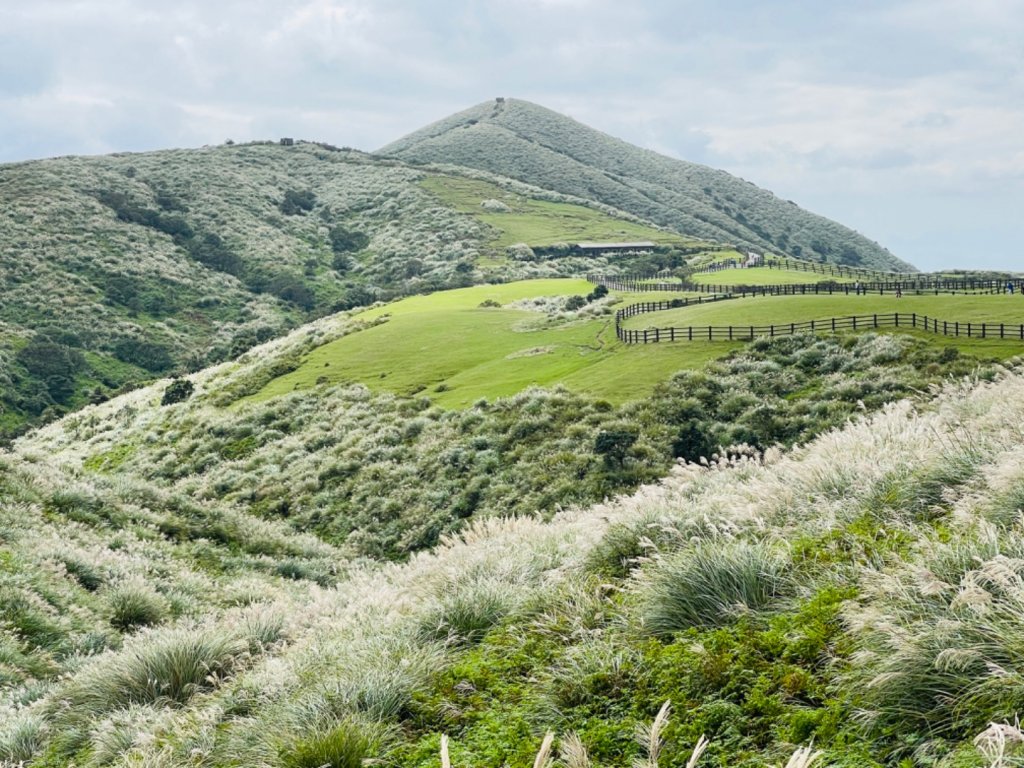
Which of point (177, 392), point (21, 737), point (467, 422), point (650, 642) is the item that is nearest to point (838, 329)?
point (467, 422)

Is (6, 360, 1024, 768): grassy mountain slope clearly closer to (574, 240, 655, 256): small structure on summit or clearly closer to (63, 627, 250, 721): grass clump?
(63, 627, 250, 721): grass clump

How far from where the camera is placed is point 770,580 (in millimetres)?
5844

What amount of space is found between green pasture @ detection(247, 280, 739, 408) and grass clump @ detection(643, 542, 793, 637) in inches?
1304

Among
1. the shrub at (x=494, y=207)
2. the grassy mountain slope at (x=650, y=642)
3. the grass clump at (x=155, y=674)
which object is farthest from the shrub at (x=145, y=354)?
the grass clump at (x=155, y=674)

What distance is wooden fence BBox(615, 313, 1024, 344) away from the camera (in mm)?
39906

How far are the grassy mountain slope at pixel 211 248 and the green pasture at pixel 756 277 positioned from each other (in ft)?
90.4

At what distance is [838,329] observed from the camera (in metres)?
43.5

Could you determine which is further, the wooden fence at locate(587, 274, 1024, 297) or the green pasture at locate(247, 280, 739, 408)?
the wooden fence at locate(587, 274, 1024, 297)

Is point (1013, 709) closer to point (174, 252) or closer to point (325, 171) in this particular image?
point (174, 252)

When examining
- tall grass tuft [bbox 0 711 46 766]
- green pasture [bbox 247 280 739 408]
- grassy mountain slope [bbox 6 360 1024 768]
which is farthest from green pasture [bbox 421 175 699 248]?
tall grass tuft [bbox 0 711 46 766]

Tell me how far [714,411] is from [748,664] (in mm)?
31517

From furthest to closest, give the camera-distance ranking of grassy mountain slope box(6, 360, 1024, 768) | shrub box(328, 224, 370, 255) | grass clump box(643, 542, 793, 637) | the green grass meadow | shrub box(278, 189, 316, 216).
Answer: shrub box(278, 189, 316, 216) → shrub box(328, 224, 370, 255) → the green grass meadow → grass clump box(643, 542, 793, 637) → grassy mountain slope box(6, 360, 1024, 768)

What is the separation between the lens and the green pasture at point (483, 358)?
4378 centimetres

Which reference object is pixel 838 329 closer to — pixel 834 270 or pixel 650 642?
pixel 650 642
